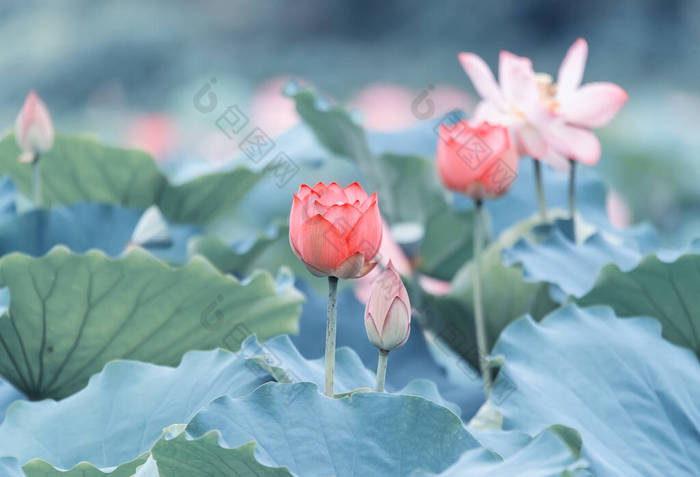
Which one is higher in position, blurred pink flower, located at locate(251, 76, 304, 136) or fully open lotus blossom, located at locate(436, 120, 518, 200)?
fully open lotus blossom, located at locate(436, 120, 518, 200)

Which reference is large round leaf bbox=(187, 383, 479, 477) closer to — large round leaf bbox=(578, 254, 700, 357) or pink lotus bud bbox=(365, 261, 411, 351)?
pink lotus bud bbox=(365, 261, 411, 351)

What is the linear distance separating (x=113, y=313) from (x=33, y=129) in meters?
0.28

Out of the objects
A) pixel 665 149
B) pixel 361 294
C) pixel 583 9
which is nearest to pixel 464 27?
pixel 583 9

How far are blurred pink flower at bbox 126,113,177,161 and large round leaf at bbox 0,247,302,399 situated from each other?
1.86 meters

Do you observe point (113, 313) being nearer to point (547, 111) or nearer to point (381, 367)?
point (381, 367)

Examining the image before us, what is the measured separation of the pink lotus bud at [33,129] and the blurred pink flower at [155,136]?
1664 millimetres

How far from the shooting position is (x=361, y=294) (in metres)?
1.45

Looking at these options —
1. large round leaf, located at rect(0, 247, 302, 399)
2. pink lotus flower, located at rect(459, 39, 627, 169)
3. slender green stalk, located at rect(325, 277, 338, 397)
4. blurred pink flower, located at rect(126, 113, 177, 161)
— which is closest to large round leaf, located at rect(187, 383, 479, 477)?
slender green stalk, located at rect(325, 277, 338, 397)

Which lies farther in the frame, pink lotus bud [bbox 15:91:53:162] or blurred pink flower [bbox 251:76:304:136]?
blurred pink flower [bbox 251:76:304:136]

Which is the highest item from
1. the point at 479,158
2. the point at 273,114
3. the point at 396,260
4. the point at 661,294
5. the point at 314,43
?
the point at 479,158

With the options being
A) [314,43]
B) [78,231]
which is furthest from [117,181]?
[314,43]

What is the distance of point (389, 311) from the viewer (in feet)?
2.11

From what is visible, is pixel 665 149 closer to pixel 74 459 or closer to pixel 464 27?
pixel 74 459

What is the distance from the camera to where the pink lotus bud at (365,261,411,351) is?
25.3 inches
